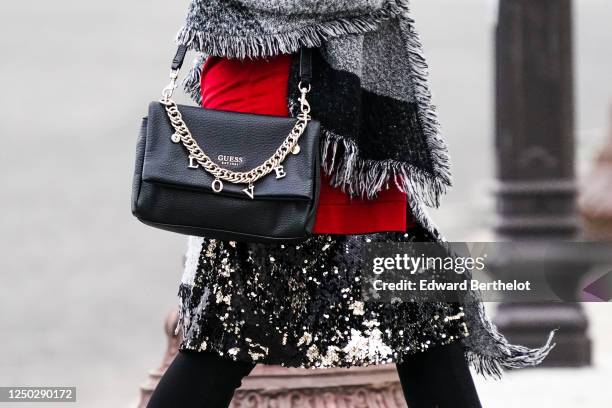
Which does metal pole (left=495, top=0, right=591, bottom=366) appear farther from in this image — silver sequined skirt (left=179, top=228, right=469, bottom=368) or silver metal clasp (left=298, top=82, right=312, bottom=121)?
silver metal clasp (left=298, top=82, right=312, bottom=121)

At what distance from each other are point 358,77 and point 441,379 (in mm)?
595

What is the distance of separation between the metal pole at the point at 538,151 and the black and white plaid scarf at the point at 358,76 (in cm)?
308

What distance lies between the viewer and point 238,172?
2.14m

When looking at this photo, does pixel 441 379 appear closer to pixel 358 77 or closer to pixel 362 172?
pixel 362 172

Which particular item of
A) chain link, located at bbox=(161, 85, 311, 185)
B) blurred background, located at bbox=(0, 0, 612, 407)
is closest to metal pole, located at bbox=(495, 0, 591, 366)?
blurred background, located at bbox=(0, 0, 612, 407)

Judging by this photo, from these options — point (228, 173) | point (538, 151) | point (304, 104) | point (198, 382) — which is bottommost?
point (198, 382)

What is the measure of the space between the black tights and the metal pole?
3.01m

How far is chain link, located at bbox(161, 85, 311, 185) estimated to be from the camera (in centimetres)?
213

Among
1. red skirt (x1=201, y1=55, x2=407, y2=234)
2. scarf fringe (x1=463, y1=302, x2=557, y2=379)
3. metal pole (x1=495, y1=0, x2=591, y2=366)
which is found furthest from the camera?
metal pole (x1=495, y1=0, x2=591, y2=366)

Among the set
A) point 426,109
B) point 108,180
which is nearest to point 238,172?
point 426,109

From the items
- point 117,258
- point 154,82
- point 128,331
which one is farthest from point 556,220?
point 154,82

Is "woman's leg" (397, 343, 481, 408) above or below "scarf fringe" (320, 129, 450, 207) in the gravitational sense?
below

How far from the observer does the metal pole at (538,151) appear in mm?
5285

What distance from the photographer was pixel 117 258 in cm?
739
